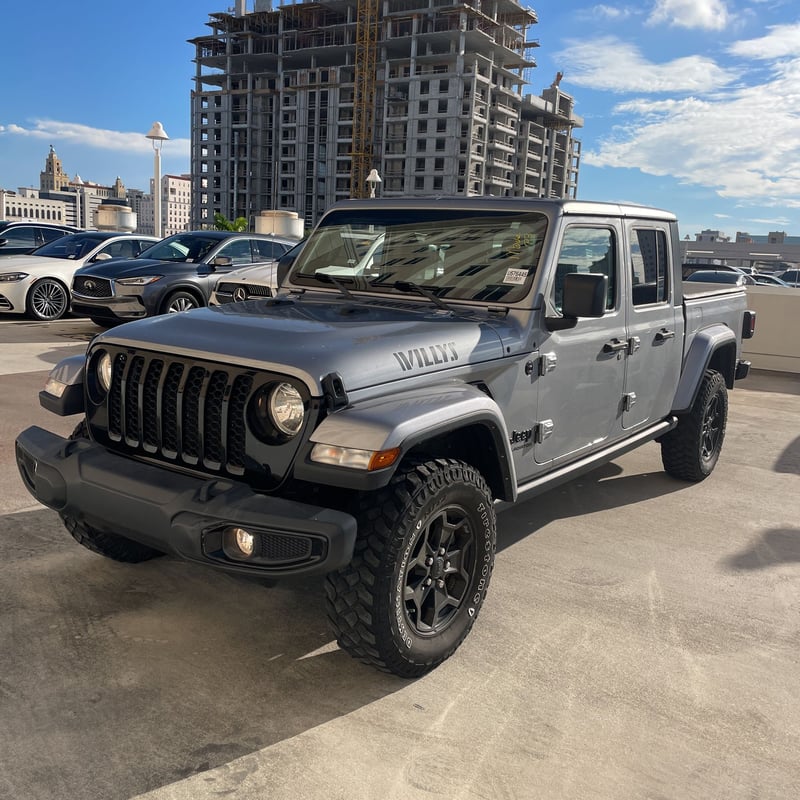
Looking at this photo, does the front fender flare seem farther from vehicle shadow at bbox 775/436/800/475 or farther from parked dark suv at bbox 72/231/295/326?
parked dark suv at bbox 72/231/295/326

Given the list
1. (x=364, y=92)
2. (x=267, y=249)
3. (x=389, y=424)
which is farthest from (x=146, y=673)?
(x=364, y=92)

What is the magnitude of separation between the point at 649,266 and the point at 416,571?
267 centimetres

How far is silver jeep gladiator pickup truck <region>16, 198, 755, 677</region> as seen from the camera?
8.74ft

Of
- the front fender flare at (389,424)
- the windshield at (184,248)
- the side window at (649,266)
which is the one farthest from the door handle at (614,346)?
the windshield at (184,248)

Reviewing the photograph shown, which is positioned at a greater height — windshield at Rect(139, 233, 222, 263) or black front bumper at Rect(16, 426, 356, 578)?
windshield at Rect(139, 233, 222, 263)

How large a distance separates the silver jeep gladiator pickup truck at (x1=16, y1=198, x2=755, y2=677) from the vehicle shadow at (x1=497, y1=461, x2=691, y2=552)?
25.3 inches

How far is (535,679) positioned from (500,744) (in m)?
0.46

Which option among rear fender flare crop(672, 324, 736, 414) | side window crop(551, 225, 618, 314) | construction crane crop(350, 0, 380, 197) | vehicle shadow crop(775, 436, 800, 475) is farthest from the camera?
construction crane crop(350, 0, 380, 197)

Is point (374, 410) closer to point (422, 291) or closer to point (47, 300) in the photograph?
point (422, 291)

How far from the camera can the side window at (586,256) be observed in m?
3.80

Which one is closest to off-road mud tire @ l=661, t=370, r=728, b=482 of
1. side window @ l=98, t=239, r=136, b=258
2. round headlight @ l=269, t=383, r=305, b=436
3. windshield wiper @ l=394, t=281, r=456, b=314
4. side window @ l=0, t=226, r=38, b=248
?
windshield wiper @ l=394, t=281, r=456, b=314

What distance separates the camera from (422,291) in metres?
3.85

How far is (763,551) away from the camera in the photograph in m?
4.53

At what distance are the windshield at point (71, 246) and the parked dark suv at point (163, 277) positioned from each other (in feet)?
6.29
